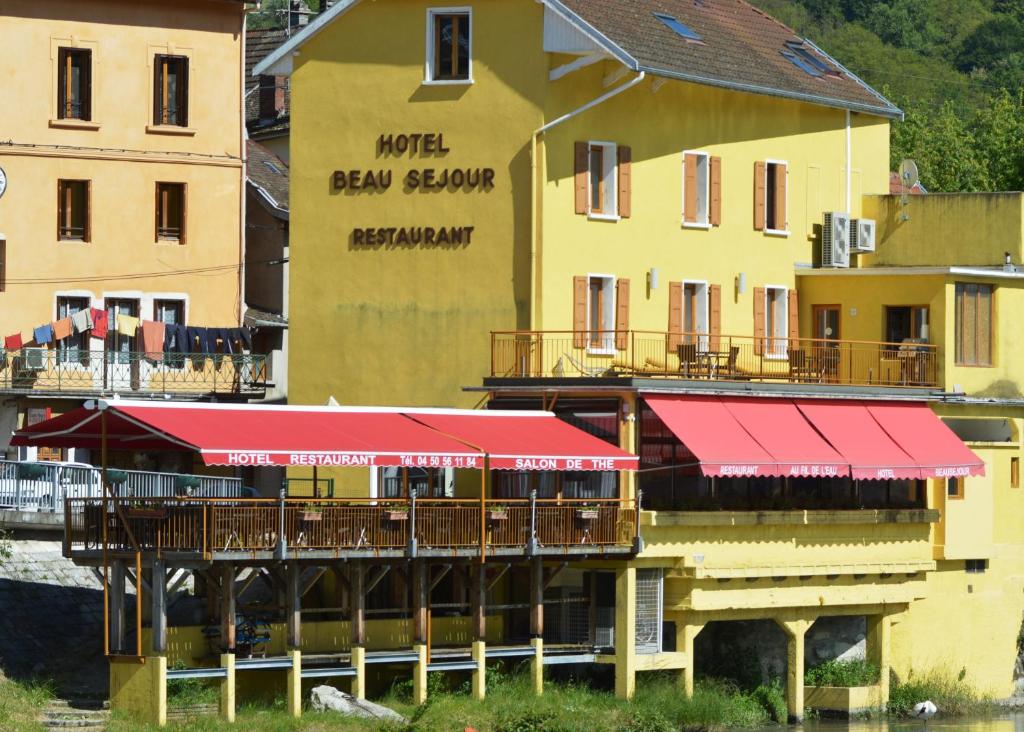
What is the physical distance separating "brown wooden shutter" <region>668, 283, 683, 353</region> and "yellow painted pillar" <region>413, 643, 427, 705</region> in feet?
36.3

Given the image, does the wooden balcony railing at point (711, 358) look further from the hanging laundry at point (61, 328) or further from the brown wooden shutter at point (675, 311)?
the hanging laundry at point (61, 328)

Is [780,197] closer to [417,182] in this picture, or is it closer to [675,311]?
[675,311]

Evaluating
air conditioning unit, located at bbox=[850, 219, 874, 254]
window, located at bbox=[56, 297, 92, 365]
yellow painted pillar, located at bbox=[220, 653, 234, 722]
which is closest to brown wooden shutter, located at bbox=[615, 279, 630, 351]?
air conditioning unit, located at bbox=[850, 219, 874, 254]

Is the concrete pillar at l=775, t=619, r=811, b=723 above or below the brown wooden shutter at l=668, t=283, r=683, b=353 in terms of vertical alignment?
below

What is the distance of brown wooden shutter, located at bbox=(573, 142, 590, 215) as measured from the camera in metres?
55.6

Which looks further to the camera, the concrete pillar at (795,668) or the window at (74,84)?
the window at (74,84)

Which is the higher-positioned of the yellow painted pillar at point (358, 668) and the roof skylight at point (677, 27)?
the roof skylight at point (677, 27)

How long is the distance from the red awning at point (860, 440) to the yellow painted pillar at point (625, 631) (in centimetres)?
578

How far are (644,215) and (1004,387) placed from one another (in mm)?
9740

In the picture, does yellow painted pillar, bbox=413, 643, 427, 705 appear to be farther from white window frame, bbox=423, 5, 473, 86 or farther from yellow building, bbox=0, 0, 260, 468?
yellow building, bbox=0, 0, 260, 468

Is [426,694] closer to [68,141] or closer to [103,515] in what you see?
[103,515]

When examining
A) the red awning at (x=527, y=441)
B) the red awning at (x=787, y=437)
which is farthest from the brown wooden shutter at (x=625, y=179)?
the red awning at (x=527, y=441)

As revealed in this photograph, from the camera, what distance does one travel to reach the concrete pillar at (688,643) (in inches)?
2092

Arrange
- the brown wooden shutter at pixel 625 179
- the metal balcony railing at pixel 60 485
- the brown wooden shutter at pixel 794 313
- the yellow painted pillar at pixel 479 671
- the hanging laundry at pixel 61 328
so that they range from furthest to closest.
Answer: the hanging laundry at pixel 61 328 < the brown wooden shutter at pixel 794 313 < the brown wooden shutter at pixel 625 179 < the metal balcony railing at pixel 60 485 < the yellow painted pillar at pixel 479 671
